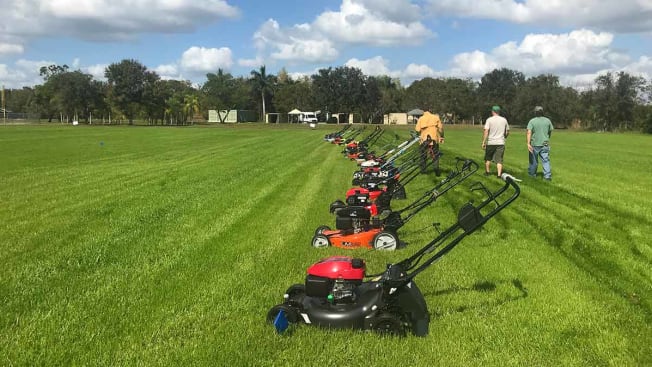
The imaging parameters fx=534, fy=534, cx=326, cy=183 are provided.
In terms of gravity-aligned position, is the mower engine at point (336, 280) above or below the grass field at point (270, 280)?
above

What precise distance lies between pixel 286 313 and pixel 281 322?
0.58ft

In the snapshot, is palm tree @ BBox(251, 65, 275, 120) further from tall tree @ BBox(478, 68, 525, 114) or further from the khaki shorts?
the khaki shorts

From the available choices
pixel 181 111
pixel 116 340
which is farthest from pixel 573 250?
pixel 181 111

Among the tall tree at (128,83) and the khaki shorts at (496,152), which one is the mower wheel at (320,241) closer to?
the khaki shorts at (496,152)

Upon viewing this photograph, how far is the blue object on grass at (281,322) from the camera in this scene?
15.6ft

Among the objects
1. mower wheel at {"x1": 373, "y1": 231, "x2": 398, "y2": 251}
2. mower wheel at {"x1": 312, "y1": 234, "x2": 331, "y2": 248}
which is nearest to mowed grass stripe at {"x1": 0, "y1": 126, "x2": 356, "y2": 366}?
mower wheel at {"x1": 312, "y1": 234, "x2": 331, "y2": 248}

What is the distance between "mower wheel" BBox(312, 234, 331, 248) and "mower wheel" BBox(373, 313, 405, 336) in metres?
3.10

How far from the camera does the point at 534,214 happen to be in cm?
1025

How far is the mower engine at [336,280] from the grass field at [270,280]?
16.8 inches

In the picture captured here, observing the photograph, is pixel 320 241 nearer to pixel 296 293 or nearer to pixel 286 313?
pixel 296 293

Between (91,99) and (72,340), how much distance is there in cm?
11399

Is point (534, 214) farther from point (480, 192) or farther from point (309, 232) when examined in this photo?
point (309, 232)

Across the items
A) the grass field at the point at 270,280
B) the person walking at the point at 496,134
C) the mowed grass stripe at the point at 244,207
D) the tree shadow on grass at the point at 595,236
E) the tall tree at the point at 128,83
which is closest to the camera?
the grass field at the point at 270,280

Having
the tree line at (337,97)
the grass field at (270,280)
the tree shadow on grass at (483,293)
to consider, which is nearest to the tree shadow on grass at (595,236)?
the grass field at (270,280)
